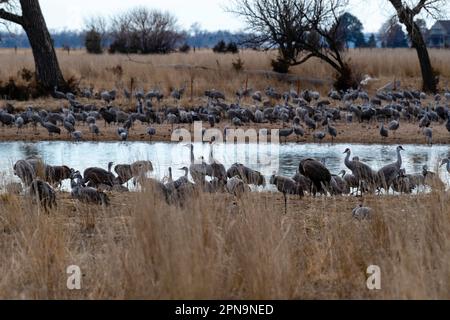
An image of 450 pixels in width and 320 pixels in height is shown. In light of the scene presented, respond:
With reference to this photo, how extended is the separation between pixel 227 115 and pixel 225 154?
5.33m

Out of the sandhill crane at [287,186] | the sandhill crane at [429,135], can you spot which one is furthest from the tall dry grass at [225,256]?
the sandhill crane at [429,135]

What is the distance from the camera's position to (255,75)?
27469 mm

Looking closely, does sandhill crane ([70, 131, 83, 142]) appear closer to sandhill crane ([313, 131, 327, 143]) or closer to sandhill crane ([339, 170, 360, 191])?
sandhill crane ([313, 131, 327, 143])

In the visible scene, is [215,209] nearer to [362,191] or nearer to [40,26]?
[362,191]

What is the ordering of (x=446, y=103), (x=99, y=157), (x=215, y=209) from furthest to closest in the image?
(x=446, y=103), (x=99, y=157), (x=215, y=209)

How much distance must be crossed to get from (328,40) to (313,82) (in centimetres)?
169

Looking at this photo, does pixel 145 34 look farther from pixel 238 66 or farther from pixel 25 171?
pixel 25 171

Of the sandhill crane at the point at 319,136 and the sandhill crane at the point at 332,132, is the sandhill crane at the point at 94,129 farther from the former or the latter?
the sandhill crane at the point at 332,132

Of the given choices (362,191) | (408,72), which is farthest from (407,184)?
(408,72)

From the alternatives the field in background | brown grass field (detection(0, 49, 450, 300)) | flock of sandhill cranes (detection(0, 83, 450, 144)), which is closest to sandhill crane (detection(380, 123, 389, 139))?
flock of sandhill cranes (detection(0, 83, 450, 144))

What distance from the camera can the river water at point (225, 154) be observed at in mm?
13242

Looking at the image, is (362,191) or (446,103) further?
(446,103)

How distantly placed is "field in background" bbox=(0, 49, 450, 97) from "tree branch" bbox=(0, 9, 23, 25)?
6.99 ft

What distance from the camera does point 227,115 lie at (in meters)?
20.0
